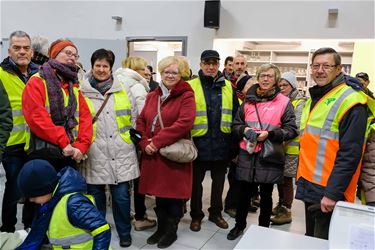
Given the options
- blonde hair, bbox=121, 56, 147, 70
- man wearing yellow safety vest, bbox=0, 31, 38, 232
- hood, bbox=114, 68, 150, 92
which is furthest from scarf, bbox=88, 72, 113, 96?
blonde hair, bbox=121, 56, 147, 70

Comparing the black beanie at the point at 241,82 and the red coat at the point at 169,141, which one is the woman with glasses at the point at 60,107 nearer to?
the red coat at the point at 169,141

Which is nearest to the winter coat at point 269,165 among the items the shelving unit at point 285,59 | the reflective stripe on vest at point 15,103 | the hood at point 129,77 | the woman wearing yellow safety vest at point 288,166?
the woman wearing yellow safety vest at point 288,166

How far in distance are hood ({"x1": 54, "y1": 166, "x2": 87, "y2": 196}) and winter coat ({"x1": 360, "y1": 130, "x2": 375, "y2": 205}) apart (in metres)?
1.36

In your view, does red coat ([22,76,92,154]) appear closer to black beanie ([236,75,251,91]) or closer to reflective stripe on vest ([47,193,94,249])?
reflective stripe on vest ([47,193,94,249])

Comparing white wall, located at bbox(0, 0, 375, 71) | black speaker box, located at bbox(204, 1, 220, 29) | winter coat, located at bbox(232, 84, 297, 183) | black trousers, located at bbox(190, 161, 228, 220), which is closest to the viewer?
winter coat, located at bbox(232, 84, 297, 183)

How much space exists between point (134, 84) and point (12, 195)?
48.2 inches

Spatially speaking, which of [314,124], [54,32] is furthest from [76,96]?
[54,32]

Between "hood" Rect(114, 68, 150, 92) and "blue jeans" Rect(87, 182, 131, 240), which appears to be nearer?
"blue jeans" Rect(87, 182, 131, 240)

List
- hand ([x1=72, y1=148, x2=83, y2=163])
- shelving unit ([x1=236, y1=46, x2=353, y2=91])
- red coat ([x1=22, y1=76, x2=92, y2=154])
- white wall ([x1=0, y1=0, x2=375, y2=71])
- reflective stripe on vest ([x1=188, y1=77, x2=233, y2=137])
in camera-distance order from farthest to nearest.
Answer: shelving unit ([x1=236, y1=46, x2=353, y2=91])
white wall ([x1=0, y1=0, x2=375, y2=71])
reflective stripe on vest ([x1=188, y1=77, x2=233, y2=137])
hand ([x1=72, y1=148, x2=83, y2=163])
red coat ([x1=22, y1=76, x2=92, y2=154])

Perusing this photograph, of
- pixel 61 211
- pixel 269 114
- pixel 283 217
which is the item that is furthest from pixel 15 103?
pixel 283 217

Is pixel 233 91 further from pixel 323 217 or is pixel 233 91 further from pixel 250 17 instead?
pixel 250 17

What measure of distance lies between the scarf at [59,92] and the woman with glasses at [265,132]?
46.2 inches

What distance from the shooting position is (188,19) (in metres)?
6.39

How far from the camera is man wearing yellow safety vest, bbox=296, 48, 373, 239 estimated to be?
1640mm
